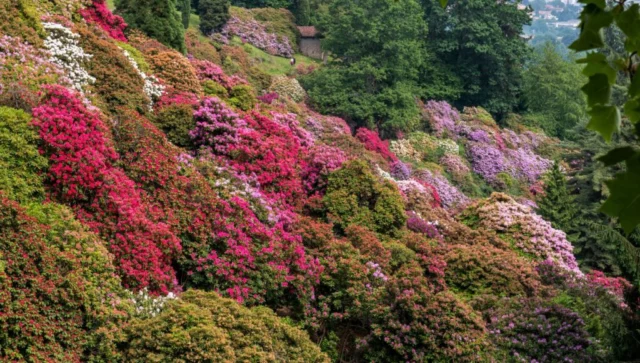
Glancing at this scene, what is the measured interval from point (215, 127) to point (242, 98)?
11.5ft

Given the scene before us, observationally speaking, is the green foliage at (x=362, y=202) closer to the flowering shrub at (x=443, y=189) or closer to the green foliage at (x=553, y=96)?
the flowering shrub at (x=443, y=189)

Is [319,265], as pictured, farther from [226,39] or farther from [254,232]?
[226,39]

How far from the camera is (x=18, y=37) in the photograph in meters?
11.5

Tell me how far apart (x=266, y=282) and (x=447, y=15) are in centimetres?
3301

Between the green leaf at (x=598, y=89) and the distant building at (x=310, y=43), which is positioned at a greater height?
the green leaf at (x=598, y=89)

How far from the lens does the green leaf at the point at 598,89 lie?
1405 millimetres

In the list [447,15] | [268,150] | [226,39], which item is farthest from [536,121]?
[268,150]

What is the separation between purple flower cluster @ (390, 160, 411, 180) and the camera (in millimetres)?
21297

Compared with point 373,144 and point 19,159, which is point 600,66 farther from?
point 373,144

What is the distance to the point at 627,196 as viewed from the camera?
1.27m

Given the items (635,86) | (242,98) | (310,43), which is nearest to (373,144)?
(242,98)

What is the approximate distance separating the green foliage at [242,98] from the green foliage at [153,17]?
14.4 ft

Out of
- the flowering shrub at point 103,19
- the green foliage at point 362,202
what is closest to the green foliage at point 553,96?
the green foliage at point 362,202

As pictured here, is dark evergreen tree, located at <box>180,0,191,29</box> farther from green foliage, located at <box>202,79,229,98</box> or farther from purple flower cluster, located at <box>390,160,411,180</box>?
green foliage, located at <box>202,79,229,98</box>
